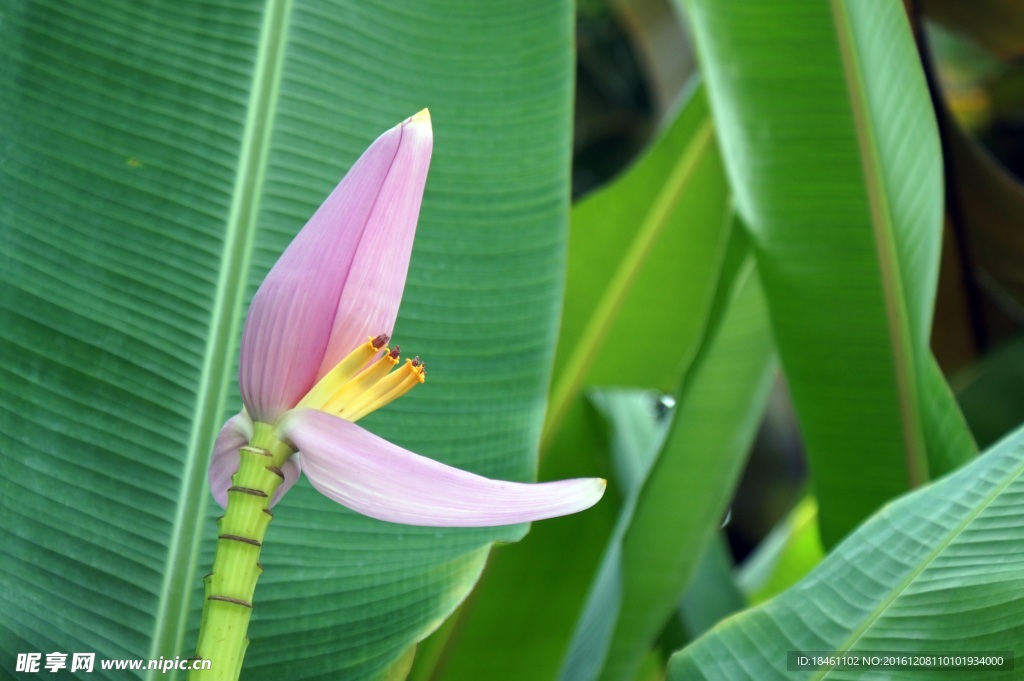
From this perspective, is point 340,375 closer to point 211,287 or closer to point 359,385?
point 359,385

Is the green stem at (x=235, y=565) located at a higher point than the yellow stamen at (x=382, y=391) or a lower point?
lower

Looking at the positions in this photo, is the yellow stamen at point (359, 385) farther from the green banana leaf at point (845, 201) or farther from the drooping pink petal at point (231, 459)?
the green banana leaf at point (845, 201)

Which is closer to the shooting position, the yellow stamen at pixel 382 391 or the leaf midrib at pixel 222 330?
the yellow stamen at pixel 382 391

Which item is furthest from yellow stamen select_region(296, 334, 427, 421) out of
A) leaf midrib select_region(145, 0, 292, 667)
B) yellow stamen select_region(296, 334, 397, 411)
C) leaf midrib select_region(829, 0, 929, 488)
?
leaf midrib select_region(829, 0, 929, 488)

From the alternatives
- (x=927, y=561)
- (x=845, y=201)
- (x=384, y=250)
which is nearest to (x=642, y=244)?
(x=845, y=201)

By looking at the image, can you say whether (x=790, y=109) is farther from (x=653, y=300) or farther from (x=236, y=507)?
(x=236, y=507)

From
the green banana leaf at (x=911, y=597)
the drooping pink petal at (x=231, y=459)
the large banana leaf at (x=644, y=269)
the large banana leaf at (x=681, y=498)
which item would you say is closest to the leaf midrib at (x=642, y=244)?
the large banana leaf at (x=644, y=269)
